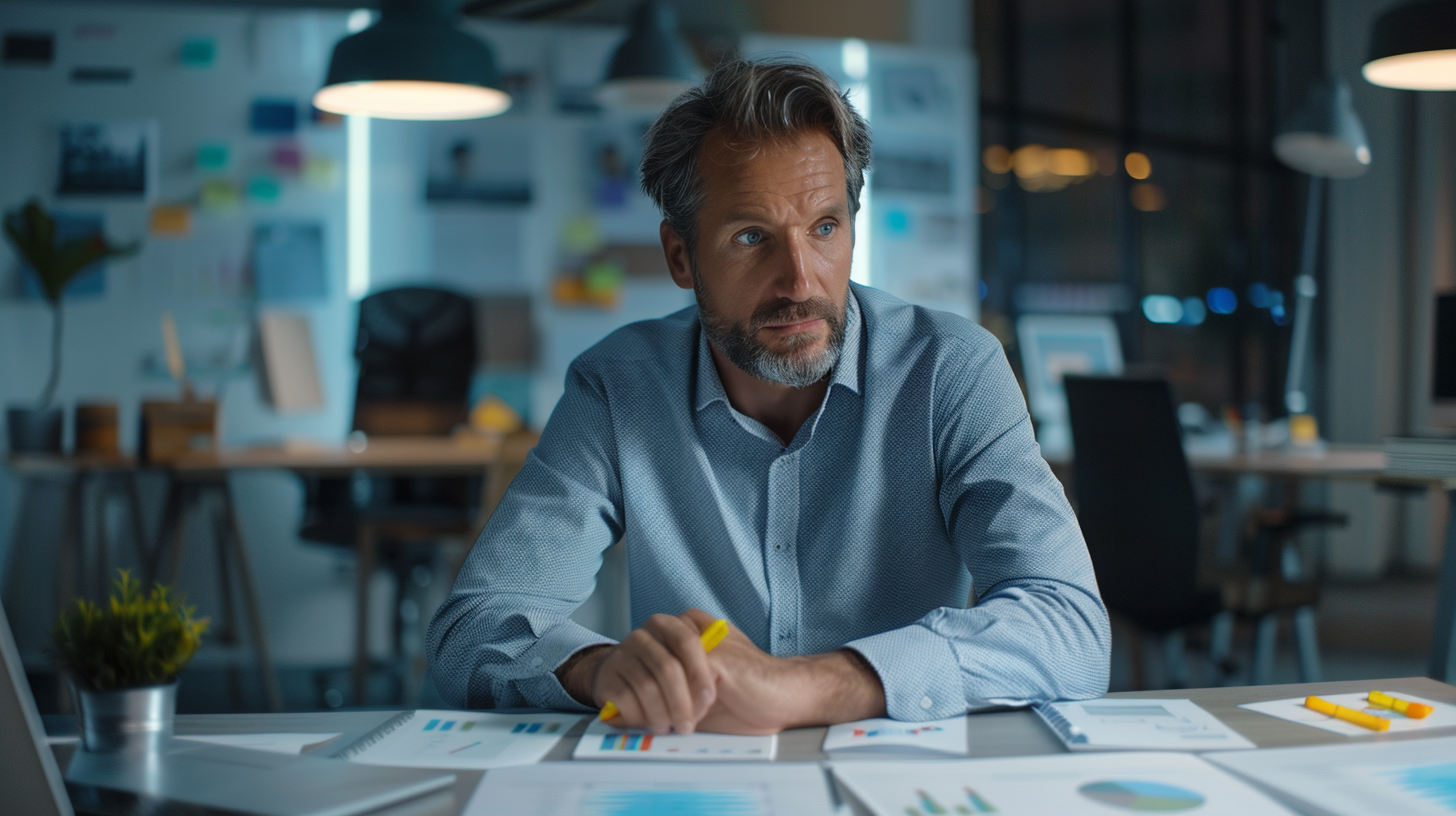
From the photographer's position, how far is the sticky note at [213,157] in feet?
16.1

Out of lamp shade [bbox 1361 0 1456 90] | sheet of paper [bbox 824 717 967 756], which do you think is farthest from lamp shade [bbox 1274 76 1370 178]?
sheet of paper [bbox 824 717 967 756]

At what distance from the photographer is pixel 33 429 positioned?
12.1ft

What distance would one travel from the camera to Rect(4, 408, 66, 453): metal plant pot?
368 cm

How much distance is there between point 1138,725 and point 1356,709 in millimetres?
217

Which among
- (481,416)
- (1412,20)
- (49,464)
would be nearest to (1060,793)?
(1412,20)

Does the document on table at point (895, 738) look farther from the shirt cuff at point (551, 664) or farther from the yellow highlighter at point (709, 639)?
the shirt cuff at point (551, 664)

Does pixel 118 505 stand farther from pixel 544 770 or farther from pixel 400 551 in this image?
pixel 544 770

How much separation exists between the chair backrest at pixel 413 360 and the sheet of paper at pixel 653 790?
359cm

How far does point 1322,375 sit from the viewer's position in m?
6.73

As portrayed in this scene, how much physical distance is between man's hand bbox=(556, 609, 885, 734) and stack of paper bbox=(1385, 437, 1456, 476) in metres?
1.93

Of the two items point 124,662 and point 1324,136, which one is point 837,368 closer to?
point 124,662

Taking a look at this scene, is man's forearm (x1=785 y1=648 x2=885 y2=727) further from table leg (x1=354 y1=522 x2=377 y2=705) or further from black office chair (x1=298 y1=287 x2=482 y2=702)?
black office chair (x1=298 y1=287 x2=482 y2=702)

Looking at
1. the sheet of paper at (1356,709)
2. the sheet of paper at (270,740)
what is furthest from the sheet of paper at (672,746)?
the sheet of paper at (1356,709)

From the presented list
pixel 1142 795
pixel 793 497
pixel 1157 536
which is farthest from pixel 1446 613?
pixel 1142 795
